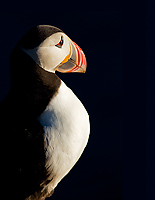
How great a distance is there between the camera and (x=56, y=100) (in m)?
1.71

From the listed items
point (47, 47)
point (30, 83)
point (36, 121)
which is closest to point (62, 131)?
point (36, 121)

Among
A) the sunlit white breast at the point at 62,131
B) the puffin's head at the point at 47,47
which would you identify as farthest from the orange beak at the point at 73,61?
the sunlit white breast at the point at 62,131

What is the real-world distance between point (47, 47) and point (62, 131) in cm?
37

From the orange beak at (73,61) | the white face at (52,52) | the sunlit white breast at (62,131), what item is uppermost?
the white face at (52,52)

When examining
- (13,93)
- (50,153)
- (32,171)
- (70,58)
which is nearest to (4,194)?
(32,171)

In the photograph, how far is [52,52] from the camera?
170cm

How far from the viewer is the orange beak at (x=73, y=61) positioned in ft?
5.92

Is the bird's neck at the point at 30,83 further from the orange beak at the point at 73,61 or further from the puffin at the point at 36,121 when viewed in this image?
the orange beak at the point at 73,61

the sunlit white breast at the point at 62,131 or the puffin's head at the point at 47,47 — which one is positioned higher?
the puffin's head at the point at 47,47

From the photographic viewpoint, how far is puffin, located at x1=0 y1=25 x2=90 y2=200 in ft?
5.48

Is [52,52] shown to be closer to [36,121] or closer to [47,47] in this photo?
[47,47]

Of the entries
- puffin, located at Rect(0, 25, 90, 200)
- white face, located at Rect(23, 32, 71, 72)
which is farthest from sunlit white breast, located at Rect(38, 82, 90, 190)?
white face, located at Rect(23, 32, 71, 72)

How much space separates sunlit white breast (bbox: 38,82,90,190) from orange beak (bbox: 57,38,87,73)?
13cm

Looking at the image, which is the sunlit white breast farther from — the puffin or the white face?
the white face
